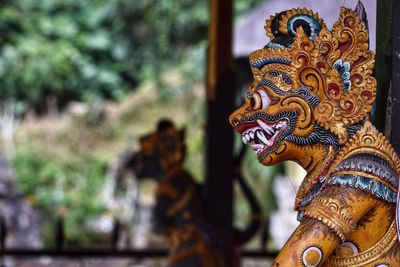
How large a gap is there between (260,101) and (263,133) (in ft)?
0.22

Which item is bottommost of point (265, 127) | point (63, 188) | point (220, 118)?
point (63, 188)

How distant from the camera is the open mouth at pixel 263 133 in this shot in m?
2.09

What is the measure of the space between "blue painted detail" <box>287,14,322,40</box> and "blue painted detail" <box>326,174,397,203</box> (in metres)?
0.30

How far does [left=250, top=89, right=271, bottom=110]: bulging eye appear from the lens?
209cm

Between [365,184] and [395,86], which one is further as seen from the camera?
[395,86]

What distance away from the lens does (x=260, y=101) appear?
6.86 ft

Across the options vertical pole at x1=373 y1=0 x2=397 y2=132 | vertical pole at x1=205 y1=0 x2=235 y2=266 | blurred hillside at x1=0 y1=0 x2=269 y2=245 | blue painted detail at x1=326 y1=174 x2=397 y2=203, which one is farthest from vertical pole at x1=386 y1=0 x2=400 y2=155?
blurred hillside at x1=0 y1=0 x2=269 y2=245

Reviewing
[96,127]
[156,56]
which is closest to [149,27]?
[156,56]

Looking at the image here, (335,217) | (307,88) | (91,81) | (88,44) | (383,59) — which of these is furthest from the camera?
(88,44)

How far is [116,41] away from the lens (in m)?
12.1

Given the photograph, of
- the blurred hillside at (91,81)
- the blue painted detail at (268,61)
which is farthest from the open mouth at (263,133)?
the blurred hillside at (91,81)

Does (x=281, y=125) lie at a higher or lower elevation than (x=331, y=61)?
lower

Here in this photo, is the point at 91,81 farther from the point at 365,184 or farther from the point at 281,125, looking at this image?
the point at 365,184

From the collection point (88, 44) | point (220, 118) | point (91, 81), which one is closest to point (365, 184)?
point (220, 118)
